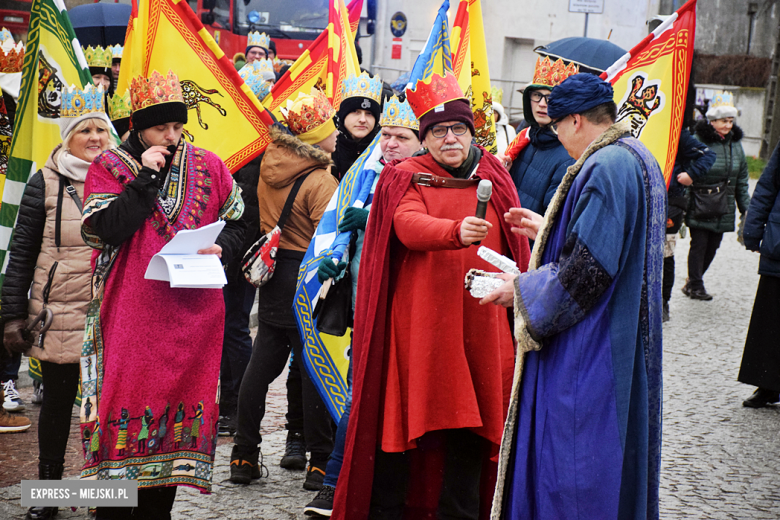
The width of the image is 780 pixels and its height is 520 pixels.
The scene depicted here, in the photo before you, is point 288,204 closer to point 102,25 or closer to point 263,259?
point 263,259

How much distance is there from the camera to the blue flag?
4.45m

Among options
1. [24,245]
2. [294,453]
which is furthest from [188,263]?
[294,453]

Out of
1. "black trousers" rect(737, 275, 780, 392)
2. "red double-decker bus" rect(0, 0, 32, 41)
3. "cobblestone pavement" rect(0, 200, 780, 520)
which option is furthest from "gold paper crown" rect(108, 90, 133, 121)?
"red double-decker bus" rect(0, 0, 32, 41)

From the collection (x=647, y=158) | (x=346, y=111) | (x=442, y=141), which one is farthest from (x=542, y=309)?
(x=346, y=111)

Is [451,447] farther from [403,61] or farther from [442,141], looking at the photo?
[403,61]

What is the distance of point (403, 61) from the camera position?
1037 inches

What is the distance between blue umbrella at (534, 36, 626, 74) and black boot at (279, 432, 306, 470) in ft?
9.18

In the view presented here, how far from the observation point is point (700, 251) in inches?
401

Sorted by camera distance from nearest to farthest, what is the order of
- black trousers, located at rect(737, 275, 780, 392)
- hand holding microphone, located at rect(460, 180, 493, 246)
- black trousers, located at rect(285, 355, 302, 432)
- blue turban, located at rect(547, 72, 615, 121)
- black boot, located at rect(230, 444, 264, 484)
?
blue turban, located at rect(547, 72, 615, 121) → hand holding microphone, located at rect(460, 180, 493, 246) → black boot, located at rect(230, 444, 264, 484) → black trousers, located at rect(285, 355, 302, 432) → black trousers, located at rect(737, 275, 780, 392)

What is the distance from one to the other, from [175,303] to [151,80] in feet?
3.17

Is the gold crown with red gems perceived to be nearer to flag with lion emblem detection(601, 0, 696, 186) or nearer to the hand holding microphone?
flag with lion emblem detection(601, 0, 696, 186)

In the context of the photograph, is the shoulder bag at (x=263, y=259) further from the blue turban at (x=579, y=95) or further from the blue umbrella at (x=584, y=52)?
the blue turban at (x=579, y=95)

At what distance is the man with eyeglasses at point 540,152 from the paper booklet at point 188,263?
1996 millimetres

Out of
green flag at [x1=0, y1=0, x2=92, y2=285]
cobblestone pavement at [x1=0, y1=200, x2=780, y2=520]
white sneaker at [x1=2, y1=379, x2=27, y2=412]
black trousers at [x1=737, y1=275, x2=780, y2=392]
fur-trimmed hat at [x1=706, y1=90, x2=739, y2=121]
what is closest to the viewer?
cobblestone pavement at [x1=0, y1=200, x2=780, y2=520]
